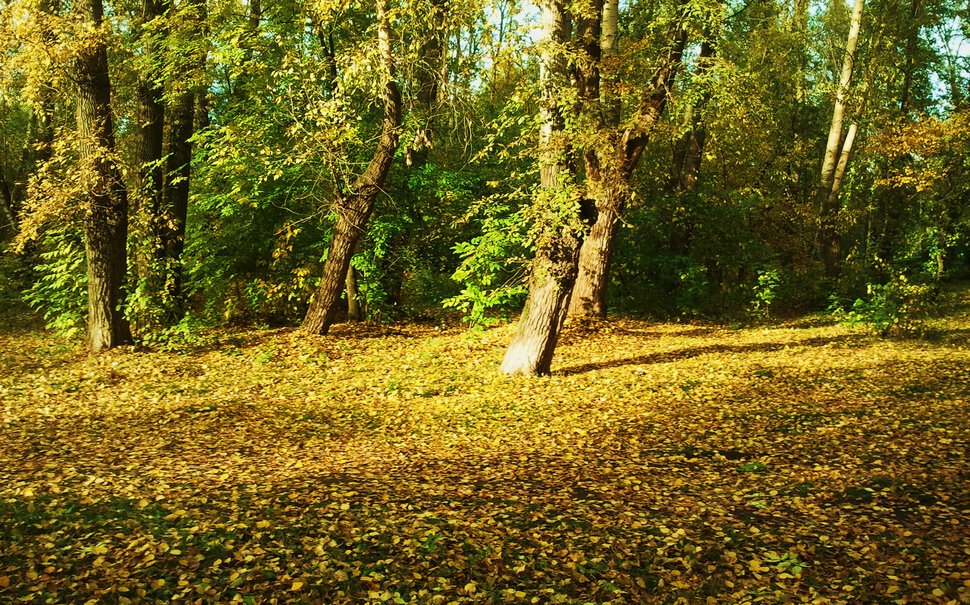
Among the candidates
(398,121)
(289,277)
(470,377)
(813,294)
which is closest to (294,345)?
(289,277)

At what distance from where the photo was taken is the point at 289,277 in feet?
44.3

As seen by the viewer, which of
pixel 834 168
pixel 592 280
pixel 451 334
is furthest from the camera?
pixel 834 168

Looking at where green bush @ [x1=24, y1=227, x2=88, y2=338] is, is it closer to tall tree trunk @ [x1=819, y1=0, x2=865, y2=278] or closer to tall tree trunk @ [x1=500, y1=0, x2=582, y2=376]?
tall tree trunk @ [x1=500, y1=0, x2=582, y2=376]

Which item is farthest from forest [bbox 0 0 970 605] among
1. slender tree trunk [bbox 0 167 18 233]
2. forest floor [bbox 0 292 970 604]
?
slender tree trunk [bbox 0 167 18 233]

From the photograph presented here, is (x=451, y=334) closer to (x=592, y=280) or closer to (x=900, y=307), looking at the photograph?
(x=592, y=280)

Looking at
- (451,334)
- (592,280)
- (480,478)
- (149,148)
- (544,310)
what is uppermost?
(149,148)

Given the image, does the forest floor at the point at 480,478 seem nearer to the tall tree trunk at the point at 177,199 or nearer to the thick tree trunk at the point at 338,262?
the thick tree trunk at the point at 338,262

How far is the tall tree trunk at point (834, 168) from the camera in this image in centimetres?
1720

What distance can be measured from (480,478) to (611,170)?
5.35m

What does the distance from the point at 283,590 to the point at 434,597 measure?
953mm

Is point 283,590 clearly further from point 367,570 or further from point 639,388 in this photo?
point 639,388

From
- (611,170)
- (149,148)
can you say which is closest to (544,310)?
(611,170)

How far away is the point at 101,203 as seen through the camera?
10.7 metres

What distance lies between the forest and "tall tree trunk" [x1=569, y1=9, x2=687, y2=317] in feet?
0.24
